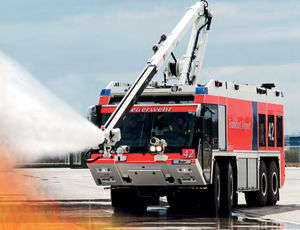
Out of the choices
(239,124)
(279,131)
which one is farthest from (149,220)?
(279,131)

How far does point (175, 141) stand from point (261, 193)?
5.79 meters

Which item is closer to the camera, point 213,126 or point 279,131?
point 213,126

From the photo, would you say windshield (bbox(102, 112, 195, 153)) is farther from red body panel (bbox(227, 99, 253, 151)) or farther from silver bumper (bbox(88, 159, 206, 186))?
red body panel (bbox(227, 99, 253, 151))

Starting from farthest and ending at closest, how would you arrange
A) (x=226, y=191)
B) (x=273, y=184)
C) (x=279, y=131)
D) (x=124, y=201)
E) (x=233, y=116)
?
1. (x=279, y=131)
2. (x=273, y=184)
3. (x=233, y=116)
4. (x=124, y=201)
5. (x=226, y=191)

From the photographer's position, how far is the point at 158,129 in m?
24.4

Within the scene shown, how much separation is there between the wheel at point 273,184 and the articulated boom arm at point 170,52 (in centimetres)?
389

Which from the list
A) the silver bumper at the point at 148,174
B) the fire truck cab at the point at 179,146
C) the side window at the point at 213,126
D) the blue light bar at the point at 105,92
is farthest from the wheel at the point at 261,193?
the blue light bar at the point at 105,92

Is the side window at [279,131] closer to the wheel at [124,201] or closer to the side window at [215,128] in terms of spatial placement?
the side window at [215,128]

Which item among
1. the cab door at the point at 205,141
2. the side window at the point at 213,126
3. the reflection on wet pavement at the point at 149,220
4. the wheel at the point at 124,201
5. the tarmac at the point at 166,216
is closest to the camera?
the reflection on wet pavement at the point at 149,220

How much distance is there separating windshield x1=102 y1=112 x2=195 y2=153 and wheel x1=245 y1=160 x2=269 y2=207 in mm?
5335

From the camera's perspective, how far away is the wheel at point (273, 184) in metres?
29.6

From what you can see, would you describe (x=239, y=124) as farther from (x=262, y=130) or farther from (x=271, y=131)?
(x=271, y=131)

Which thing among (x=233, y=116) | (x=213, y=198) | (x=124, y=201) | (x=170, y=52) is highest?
(x=170, y=52)

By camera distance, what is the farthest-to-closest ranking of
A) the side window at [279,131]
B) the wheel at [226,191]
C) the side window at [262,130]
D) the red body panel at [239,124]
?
the side window at [279,131] → the side window at [262,130] → the red body panel at [239,124] → the wheel at [226,191]
